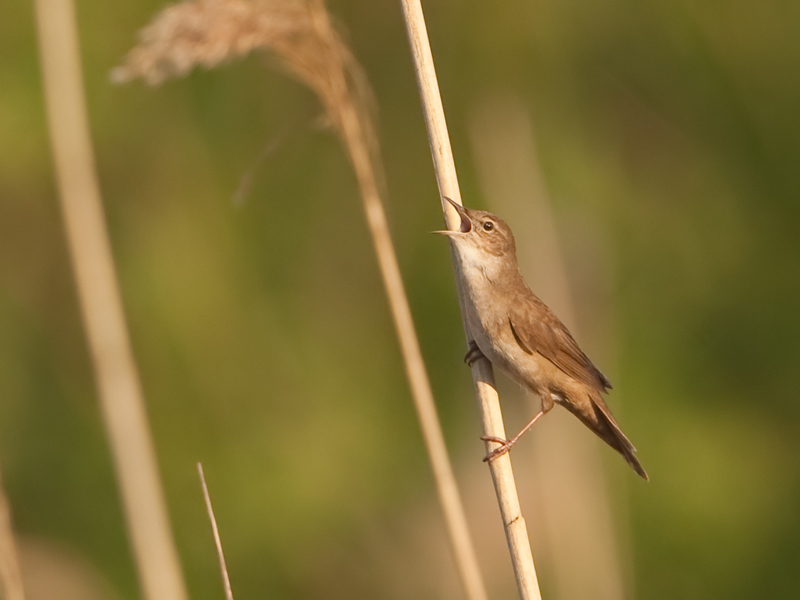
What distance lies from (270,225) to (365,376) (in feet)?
3.44

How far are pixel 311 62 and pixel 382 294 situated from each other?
8.93ft

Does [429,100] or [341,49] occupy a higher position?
[341,49]

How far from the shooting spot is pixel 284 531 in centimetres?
491

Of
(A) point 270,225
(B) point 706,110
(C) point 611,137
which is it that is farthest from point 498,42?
(A) point 270,225

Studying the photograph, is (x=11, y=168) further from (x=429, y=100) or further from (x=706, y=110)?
(x=706, y=110)

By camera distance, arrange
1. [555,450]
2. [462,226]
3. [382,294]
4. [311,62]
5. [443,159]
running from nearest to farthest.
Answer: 1. [443,159]
2. [311,62]
3. [462,226]
4. [555,450]
5. [382,294]

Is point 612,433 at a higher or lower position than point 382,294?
lower

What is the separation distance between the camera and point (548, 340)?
11.0ft

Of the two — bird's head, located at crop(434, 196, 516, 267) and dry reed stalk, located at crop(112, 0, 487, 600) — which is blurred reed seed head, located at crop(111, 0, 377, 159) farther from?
bird's head, located at crop(434, 196, 516, 267)

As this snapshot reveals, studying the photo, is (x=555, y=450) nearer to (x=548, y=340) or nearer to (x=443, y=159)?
(x=548, y=340)

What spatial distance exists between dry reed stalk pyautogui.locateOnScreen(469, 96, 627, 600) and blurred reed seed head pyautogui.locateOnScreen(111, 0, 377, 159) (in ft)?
5.51

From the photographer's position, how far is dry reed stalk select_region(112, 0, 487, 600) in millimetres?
2900

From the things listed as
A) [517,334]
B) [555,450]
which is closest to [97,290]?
[517,334]

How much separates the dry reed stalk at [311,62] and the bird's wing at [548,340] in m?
0.45
